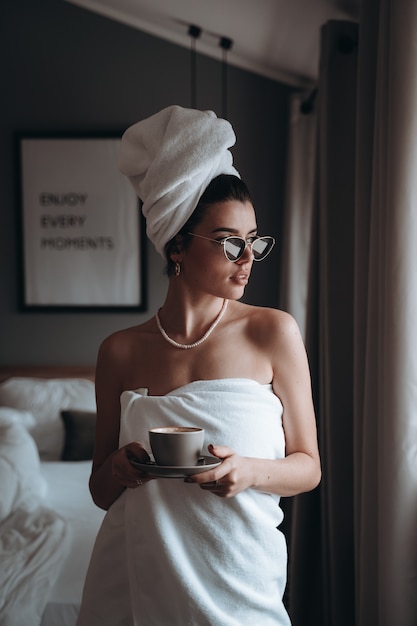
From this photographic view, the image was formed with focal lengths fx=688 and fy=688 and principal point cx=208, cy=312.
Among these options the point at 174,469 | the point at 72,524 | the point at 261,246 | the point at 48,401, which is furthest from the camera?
the point at 48,401

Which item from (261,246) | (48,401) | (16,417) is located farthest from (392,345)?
(48,401)

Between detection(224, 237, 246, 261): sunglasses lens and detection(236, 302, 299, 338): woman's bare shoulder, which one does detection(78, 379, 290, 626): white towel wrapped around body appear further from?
detection(224, 237, 246, 261): sunglasses lens

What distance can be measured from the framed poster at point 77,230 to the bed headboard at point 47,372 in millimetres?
365

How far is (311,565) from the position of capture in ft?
8.45

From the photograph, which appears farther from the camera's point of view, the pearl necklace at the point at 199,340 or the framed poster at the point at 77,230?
the framed poster at the point at 77,230

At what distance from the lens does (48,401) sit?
369cm

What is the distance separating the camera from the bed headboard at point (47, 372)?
4113 millimetres

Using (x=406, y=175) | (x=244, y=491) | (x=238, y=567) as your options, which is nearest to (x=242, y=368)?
(x=244, y=491)

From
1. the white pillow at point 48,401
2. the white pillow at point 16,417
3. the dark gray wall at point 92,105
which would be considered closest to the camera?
the white pillow at point 16,417

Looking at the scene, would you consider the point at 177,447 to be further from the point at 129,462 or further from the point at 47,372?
the point at 47,372

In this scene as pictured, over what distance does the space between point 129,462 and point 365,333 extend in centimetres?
105

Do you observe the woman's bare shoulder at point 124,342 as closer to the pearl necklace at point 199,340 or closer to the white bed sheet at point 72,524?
the pearl necklace at point 199,340

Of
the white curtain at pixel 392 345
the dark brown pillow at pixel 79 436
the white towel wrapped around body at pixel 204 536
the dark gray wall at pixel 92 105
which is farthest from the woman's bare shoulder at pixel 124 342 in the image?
the dark gray wall at pixel 92 105

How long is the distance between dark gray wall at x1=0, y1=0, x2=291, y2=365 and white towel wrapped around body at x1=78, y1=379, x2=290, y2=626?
2866mm
